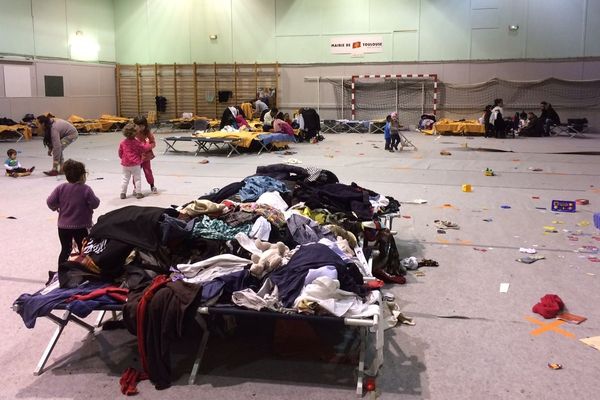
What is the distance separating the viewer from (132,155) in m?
9.62

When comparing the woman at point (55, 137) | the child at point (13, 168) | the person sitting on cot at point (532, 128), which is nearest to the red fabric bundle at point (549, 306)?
the woman at point (55, 137)

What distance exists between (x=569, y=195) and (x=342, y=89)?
51.1ft

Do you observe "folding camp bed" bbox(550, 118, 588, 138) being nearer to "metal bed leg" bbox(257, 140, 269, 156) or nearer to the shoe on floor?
"metal bed leg" bbox(257, 140, 269, 156)

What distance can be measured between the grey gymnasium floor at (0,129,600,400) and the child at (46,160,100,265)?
2.02 ft

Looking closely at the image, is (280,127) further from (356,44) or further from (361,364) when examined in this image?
(361,364)

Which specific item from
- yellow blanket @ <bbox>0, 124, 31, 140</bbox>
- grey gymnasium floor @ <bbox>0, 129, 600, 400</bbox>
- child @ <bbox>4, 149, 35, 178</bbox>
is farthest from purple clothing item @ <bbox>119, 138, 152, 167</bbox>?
yellow blanket @ <bbox>0, 124, 31, 140</bbox>

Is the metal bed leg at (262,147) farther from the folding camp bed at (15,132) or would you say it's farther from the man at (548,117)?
the man at (548,117)

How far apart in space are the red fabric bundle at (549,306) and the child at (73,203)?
4.01 meters

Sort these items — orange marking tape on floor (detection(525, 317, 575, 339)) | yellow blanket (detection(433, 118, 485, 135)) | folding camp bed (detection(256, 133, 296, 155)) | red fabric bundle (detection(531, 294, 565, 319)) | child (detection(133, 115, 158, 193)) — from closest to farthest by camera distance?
orange marking tape on floor (detection(525, 317, 575, 339)) < red fabric bundle (detection(531, 294, 565, 319)) < child (detection(133, 115, 158, 193)) < folding camp bed (detection(256, 133, 296, 155)) < yellow blanket (detection(433, 118, 485, 135))

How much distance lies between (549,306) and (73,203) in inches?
167

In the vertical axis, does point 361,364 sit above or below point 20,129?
below

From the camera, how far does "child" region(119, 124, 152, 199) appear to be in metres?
9.54

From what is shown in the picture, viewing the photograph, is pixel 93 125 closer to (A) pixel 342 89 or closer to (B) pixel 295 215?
(A) pixel 342 89

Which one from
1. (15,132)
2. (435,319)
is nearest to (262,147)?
(15,132)
